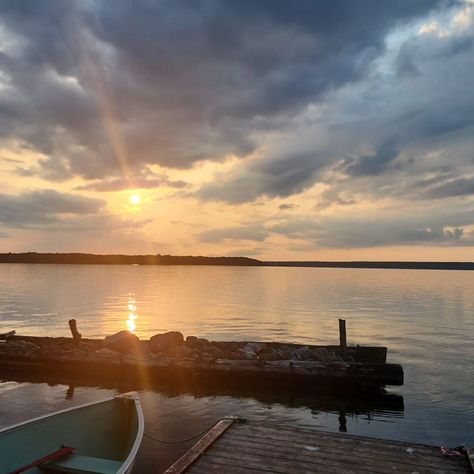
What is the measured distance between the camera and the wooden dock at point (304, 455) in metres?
8.47

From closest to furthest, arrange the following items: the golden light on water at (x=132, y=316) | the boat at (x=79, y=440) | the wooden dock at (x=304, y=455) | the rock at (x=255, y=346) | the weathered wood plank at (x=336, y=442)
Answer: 1. the wooden dock at (x=304, y=455)
2. the weathered wood plank at (x=336, y=442)
3. the boat at (x=79, y=440)
4. the rock at (x=255, y=346)
5. the golden light on water at (x=132, y=316)

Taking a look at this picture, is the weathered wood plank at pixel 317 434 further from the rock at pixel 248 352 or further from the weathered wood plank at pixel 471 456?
the rock at pixel 248 352

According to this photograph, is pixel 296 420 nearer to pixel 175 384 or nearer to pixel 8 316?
pixel 175 384

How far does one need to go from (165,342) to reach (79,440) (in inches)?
625

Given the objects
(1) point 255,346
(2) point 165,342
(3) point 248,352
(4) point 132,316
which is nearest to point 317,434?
(3) point 248,352

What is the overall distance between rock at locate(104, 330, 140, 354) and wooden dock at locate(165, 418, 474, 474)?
55.1 ft

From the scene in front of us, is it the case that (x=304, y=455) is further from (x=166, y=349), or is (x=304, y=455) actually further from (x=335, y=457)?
(x=166, y=349)

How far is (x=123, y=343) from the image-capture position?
86.0ft

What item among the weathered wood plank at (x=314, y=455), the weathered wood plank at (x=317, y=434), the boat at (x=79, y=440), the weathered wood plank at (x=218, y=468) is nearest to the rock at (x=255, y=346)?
the boat at (x=79, y=440)

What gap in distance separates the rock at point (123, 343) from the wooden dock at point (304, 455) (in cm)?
1678

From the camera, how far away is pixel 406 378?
25.3 m

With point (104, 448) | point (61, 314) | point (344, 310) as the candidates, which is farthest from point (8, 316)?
point (104, 448)

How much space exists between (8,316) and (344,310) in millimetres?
40775

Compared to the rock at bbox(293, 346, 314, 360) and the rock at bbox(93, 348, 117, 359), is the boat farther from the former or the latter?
the rock at bbox(293, 346, 314, 360)
